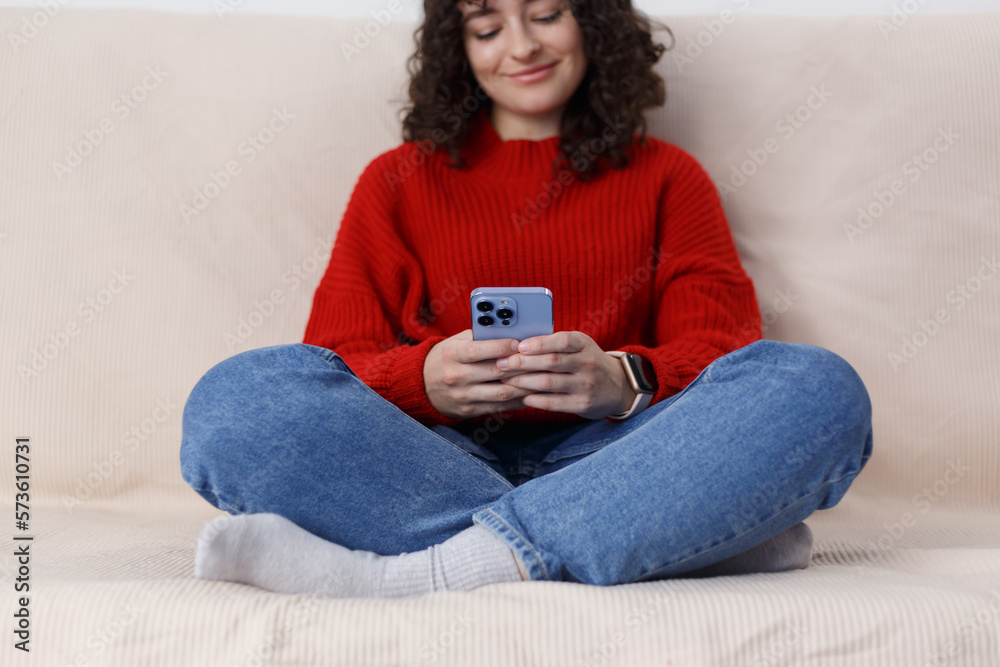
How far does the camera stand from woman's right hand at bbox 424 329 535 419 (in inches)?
32.5

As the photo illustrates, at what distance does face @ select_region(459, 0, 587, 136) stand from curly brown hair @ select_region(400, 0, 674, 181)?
0.02 metres

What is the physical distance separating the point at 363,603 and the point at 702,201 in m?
0.74

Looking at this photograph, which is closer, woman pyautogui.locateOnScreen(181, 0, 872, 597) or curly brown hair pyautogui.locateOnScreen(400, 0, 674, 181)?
woman pyautogui.locateOnScreen(181, 0, 872, 597)

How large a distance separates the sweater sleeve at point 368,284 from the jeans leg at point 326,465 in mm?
183

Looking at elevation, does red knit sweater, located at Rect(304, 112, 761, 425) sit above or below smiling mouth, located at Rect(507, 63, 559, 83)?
below

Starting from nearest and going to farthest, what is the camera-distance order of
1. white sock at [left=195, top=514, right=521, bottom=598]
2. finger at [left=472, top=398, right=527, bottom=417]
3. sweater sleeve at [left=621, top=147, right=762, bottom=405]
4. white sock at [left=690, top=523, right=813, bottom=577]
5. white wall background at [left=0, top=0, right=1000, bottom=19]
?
1. white sock at [left=195, top=514, right=521, bottom=598]
2. white sock at [left=690, top=523, right=813, bottom=577]
3. finger at [left=472, top=398, right=527, bottom=417]
4. sweater sleeve at [left=621, top=147, right=762, bottom=405]
5. white wall background at [left=0, top=0, right=1000, bottom=19]

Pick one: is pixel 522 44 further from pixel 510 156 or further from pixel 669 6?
pixel 669 6

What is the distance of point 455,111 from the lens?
1174 millimetres

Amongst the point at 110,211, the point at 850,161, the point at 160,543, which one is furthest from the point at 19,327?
the point at 850,161

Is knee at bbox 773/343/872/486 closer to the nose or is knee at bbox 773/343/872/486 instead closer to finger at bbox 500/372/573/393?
finger at bbox 500/372/573/393

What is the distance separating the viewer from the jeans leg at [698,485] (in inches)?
26.9

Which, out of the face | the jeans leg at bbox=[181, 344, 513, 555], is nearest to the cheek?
the face

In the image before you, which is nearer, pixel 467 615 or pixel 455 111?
pixel 467 615

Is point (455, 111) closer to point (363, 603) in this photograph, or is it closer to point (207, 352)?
point (207, 352)
